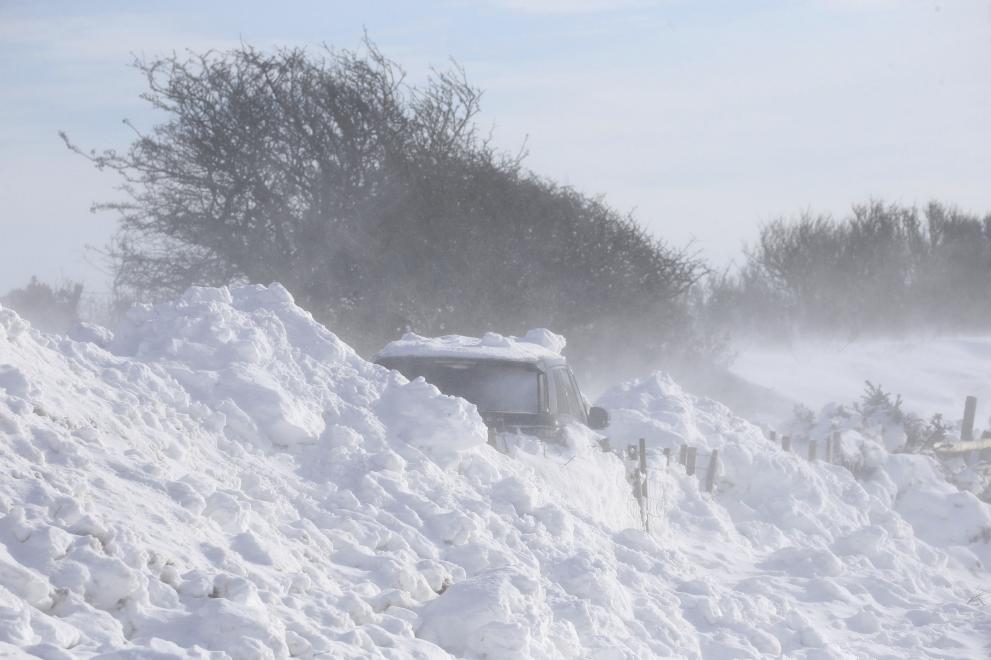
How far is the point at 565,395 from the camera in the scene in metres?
11.3

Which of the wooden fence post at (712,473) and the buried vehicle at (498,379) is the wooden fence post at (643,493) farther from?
the wooden fence post at (712,473)

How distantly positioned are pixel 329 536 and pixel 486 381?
4549 millimetres

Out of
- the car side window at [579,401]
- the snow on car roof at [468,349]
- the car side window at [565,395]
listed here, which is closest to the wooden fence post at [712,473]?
the car side window at [579,401]

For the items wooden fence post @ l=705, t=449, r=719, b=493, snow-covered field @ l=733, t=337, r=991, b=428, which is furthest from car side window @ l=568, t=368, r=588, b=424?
snow-covered field @ l=733, t=337, r=991, b=428

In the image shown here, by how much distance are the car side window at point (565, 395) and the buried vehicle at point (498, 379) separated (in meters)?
0.01

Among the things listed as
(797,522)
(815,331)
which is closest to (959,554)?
(797,522)

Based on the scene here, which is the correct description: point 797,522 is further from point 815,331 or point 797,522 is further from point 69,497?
point 815,331

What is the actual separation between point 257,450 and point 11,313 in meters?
1.48

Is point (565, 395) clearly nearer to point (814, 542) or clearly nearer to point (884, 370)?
point (814, 542)

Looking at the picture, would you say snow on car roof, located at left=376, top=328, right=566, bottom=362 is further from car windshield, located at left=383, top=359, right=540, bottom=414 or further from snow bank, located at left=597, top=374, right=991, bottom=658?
snow bank, located at left=597, top=374, right=991, bottom=658

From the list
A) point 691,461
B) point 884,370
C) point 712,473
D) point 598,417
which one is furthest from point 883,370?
point 598,417

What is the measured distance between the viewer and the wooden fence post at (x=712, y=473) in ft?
43.7

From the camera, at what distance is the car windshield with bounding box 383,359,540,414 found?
1071 centimetres

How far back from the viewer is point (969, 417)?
2059cm
